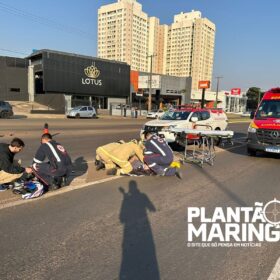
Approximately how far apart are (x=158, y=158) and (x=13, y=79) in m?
48.4

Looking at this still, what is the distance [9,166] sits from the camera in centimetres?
582

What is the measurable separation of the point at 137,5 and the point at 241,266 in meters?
74.5

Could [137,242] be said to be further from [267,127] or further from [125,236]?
[267,127]

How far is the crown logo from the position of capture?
51844mm

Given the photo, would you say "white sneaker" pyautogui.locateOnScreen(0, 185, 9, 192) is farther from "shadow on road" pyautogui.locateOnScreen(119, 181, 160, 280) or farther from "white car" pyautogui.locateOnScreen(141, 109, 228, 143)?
"white car" pyautogui.locateOnScreen(141, 109, 228, 143)

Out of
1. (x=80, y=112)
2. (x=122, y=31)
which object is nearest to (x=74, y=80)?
(x=80, y=112)

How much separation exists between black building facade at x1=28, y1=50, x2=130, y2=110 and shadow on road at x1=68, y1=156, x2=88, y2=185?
1510 inches

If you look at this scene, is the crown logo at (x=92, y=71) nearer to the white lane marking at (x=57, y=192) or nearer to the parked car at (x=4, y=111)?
the parked car at (x=4, y=111)

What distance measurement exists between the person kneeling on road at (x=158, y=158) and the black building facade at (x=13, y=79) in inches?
1865

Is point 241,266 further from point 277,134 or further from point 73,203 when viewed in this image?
point 277,134

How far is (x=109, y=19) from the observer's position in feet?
218

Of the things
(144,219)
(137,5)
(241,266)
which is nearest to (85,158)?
(144,219)

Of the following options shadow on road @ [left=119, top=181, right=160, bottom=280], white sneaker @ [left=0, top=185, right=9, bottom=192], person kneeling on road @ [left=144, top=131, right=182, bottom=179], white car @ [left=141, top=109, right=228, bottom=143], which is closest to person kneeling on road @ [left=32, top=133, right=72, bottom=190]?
white sneaker @ [left=0, top=185, right=9, bottom=192]

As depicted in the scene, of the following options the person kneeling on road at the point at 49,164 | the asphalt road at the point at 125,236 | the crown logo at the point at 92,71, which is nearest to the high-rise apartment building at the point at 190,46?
the crown logo at the point at 92,71
